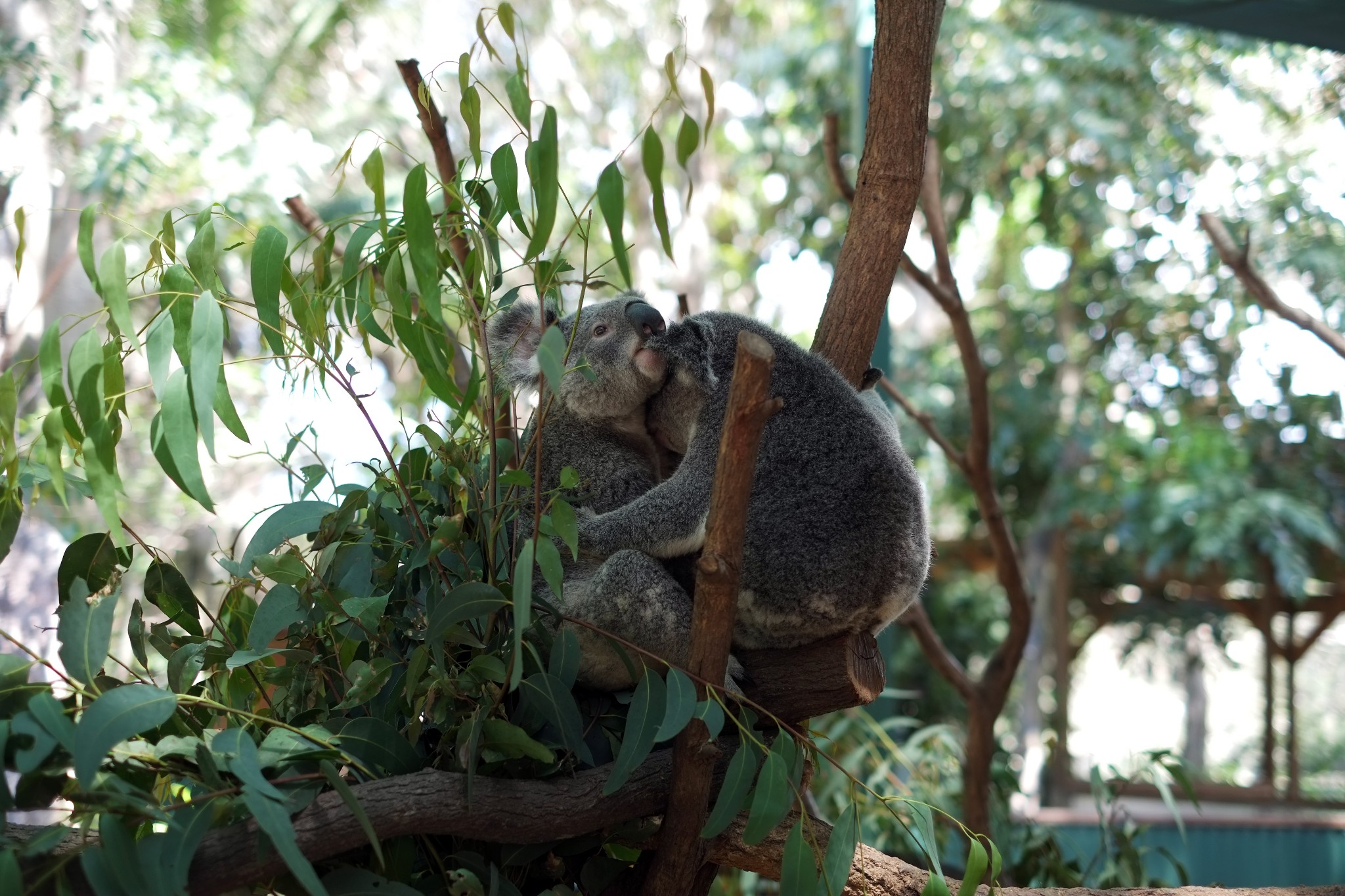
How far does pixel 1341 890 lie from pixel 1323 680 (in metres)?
9.47

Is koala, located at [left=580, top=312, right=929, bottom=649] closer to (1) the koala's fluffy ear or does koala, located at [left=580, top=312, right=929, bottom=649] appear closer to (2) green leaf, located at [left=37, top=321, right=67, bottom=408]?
(1) the koala's fluffy ear

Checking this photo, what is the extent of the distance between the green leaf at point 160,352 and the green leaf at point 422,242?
367 millimetres

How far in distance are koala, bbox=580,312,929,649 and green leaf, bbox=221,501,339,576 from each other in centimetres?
49

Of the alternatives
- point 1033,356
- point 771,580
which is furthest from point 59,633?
point 1033,356

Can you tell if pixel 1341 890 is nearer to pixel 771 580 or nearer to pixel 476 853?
pixel 771 580

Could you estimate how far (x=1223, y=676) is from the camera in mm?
11953

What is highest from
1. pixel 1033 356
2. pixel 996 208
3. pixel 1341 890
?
pixel 996 208

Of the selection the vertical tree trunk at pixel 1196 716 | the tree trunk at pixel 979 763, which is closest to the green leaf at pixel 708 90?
the tree trunk at pixel 979 763

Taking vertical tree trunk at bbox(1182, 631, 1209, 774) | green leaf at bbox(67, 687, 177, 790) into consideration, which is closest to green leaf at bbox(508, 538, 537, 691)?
green leaf at bbox(67, 687, 177, 790)

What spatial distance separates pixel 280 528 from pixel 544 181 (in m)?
0.84

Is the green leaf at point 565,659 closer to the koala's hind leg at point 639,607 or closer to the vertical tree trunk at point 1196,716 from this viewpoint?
the koala's hind leg at point 639,607

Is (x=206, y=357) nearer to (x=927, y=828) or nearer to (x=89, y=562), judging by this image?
(x=89, y=562)

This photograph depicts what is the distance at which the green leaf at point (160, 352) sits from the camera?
1.43 meters

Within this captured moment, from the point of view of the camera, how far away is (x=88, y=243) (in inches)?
58.9
